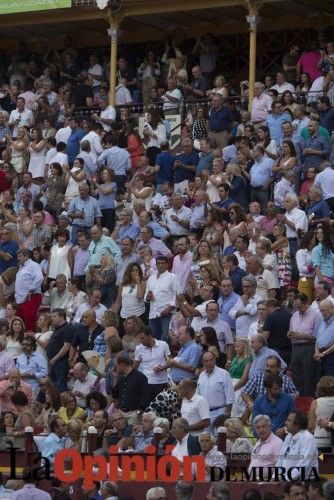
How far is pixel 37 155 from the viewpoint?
29094 mm

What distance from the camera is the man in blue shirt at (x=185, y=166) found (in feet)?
88.0

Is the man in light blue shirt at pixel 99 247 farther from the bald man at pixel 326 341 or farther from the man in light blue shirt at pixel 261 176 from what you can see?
the bald man at pixel 326 341

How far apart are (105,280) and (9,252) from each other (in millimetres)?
2682

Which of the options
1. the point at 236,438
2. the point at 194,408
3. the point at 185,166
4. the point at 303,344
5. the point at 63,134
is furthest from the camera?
the point at 63,134

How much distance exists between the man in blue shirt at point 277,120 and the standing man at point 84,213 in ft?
9.32

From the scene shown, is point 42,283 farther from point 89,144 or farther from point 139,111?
point 139,111

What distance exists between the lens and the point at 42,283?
25.2 m

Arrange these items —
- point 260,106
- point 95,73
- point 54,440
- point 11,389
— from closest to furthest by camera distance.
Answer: point 54,440
point 11,389
point 260,106
point 95,73

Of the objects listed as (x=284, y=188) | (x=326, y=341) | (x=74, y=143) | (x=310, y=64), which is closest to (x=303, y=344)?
(x=326, y=341)

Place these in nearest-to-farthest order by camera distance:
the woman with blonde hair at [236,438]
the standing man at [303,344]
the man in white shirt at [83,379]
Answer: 1. the woman with blonde hair at [236,438]
2. the standing man at [303,344]
3. the man in white shirt at [83,379]

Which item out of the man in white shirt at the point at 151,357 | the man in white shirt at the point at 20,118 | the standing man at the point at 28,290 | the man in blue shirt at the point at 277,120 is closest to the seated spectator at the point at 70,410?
the man in white shirt at the point at 151,357

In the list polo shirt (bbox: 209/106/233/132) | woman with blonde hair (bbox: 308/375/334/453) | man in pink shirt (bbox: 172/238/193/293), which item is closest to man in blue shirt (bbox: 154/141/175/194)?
polo shirt (bbox: 209/106/233/132)

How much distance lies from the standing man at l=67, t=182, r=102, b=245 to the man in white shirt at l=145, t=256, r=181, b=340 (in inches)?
131

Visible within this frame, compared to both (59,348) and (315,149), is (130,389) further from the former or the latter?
(315,149)
